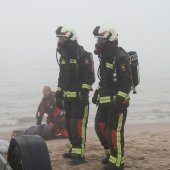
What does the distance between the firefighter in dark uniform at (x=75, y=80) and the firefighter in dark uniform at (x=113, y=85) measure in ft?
1.44

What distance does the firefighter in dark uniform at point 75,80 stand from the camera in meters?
7.20

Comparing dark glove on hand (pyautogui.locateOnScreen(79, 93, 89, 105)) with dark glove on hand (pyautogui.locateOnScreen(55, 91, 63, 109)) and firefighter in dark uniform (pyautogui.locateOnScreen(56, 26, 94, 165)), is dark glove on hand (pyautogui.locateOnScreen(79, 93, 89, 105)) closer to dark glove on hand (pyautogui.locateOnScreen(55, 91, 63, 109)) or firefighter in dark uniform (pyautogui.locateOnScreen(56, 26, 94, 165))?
firefighter in dark uniform (pyautogui.locateOnScreen(56, 26, 94, 165))

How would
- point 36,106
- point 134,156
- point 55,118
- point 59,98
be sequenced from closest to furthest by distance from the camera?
1. point 59,98
2. point 134,156
3. point 55,118
4. point 36,106

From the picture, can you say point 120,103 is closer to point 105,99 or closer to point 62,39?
point 105,99

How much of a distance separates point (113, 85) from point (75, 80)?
0.84 m

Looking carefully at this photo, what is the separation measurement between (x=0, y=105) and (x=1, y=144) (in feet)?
53.2

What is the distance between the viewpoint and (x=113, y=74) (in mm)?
6645

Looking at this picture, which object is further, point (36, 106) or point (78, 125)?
point (36, 106)

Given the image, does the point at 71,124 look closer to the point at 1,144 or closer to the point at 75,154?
the point at 75,154

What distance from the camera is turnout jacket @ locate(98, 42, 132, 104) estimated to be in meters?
6.44

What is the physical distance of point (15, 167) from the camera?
5.11 meters

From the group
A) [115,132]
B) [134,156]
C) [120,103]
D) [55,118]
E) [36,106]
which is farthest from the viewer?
[36,106]

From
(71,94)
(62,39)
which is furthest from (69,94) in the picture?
(62,39)

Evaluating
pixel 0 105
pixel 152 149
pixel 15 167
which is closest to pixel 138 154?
pixel 152 149
